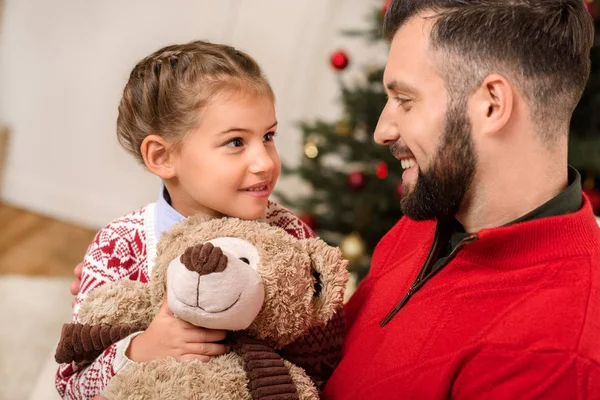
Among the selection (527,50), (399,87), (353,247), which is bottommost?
(353,247)

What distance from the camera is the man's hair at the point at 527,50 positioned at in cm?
105

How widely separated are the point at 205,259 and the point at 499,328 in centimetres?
45

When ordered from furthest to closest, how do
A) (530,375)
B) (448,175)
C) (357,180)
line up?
(357,180) → (448,175) → (530,375)

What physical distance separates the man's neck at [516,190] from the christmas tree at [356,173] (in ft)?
4.34

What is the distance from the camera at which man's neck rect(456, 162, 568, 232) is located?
1076 mm

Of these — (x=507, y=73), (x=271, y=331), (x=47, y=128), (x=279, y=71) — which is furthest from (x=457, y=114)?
(x=47, y=128)

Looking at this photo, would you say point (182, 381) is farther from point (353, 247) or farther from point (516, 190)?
point (353, 247)

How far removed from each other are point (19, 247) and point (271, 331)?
2.86 m

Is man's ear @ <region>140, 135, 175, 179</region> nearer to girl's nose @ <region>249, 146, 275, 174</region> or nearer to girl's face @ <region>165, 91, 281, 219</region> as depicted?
girl's face @ <region>165, 91, 281, 219</region>

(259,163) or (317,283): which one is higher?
(259,163)

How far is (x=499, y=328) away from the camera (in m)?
0.94

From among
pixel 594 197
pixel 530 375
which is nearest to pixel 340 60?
pixel 594 197

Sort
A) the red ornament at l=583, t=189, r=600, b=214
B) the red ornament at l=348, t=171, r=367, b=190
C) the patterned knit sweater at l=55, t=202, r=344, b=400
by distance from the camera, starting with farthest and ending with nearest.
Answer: the red ornament at l=348, t=171, r=367, b=190 → the red ornament at l=583, t=189, r=600, b=214 → the patterned knit sweater at l=55, t=202, r=344, b=400

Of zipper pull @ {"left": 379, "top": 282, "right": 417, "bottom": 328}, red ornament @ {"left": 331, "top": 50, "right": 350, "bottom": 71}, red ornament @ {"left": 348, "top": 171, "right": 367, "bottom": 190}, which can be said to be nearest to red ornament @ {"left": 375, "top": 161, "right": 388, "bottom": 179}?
red ornament @ {"left": 348, "top": 171, "right": 367, "bottom": 190}
